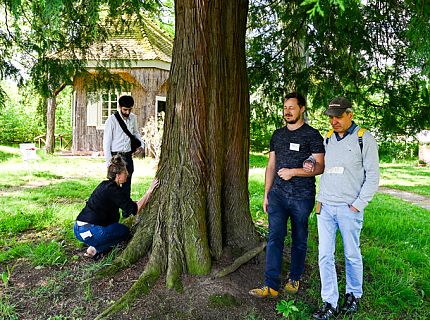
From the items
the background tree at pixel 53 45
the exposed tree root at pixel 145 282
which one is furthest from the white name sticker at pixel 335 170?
the background tree at pixel 53 45

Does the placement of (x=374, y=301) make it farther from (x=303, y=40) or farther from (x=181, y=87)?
(x=303, y=40)

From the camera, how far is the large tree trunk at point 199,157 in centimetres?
437

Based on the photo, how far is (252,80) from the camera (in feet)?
22.6

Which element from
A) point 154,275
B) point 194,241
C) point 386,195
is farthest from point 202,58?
point 386,195

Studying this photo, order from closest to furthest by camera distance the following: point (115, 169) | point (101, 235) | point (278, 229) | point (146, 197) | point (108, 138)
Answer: point (278, 229) → point (115, 169) → point (101, 235) → point (146, 197) → point (108, 138)

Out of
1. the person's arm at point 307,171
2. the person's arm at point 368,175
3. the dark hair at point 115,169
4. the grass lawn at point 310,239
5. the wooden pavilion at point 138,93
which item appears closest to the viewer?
the person's arm at point 368,175

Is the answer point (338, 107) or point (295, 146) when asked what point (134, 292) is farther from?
point (338, 107)

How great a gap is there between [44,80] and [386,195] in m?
8.60

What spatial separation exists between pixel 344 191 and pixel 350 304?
113cm

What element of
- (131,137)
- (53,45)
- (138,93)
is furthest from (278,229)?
(138,93)

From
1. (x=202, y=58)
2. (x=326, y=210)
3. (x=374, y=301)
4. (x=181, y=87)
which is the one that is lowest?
(x=374, y=301)

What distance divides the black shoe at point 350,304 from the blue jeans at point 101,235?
2474 mm

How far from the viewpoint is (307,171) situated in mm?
4016

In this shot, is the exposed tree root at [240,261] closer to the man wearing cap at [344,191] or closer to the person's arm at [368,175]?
the man wearing cap at [344,191]
